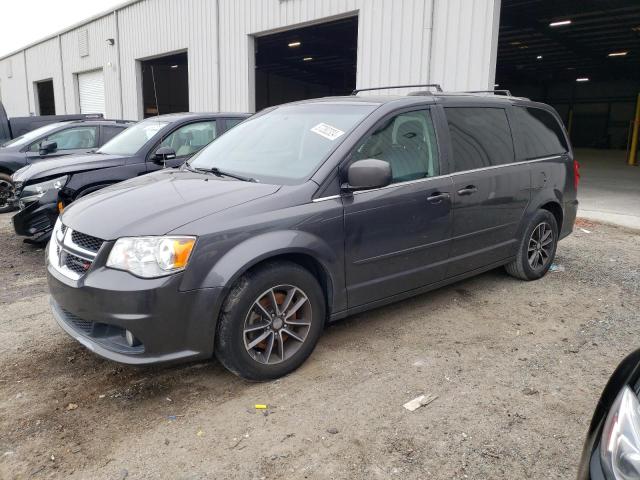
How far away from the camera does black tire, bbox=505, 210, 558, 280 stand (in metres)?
4.84

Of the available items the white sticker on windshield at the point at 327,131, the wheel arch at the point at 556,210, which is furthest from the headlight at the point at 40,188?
the wheel arch at the point at 556,210

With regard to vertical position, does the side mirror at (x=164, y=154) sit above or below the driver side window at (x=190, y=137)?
below

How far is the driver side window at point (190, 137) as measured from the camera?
641cm

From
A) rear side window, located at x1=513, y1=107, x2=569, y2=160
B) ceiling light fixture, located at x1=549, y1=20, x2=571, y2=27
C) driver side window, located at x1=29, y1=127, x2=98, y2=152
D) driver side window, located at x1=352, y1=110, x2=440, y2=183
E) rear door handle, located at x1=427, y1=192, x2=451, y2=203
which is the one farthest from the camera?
ceiling light fixture, located at x1=549, y1=20, x2=571, y2=27

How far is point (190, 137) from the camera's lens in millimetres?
6586

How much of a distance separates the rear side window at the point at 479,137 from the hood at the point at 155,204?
1.68m

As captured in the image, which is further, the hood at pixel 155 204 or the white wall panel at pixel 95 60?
the white wall panel at pixel 95 60

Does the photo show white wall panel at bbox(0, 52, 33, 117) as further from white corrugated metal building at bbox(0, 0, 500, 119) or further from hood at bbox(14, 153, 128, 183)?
hood at bbox(14, 153, 128, 183)

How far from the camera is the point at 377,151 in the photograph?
3.54m

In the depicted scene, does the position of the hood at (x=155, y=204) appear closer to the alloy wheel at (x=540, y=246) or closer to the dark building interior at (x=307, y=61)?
the alloy wheel at (x=540, y=246)

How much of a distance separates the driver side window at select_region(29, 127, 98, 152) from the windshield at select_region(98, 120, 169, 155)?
2.21m

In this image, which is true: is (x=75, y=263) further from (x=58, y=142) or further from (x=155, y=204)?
(x=58, y=142)

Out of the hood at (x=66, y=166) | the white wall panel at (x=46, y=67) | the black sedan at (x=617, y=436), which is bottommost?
the black sedan at (x=617, y=436)

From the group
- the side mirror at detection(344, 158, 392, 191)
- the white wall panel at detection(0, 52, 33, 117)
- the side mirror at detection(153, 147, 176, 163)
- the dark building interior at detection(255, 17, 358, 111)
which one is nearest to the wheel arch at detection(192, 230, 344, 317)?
the side mirror at detection(344, 158, 392, 191)
